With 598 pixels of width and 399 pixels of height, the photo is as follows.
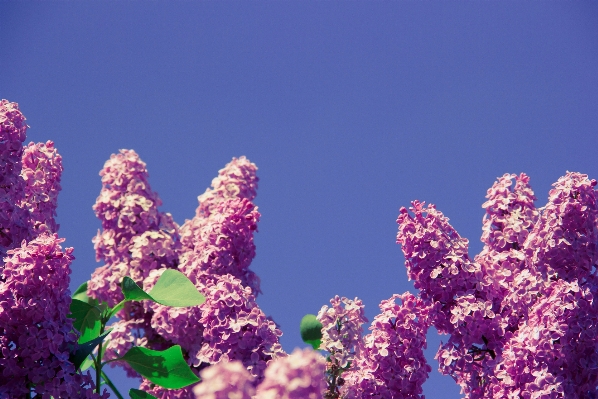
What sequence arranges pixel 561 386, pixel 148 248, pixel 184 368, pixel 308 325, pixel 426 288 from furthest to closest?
pixel 148 248, pixel 308 325, pixel 426 288, pixel 184 368, pixel 561 386

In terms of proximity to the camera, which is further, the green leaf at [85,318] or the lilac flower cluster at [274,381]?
the green leaf at [85,318]

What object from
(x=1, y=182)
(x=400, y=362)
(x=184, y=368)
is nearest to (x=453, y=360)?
(x=400, y=362)

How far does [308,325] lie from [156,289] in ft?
4.30

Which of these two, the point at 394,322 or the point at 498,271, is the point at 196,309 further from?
the point at 498,271

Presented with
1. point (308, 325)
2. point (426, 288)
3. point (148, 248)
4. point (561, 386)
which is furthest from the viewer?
point (148, 248)

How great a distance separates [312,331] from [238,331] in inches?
40.8

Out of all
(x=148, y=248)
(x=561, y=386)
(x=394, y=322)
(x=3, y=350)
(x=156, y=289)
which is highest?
(x=148, y=248)

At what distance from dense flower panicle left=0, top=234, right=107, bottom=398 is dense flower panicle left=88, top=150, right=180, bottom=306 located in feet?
8.39

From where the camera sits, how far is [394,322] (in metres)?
4.94

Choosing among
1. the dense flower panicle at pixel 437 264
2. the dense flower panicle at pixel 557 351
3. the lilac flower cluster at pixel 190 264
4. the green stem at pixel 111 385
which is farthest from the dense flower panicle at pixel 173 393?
the dense flower panicle at pixel 557 351

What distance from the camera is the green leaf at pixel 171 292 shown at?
465 centimetres

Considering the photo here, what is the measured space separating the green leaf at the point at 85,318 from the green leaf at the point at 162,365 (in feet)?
2.18

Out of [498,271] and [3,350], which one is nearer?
[3,350]

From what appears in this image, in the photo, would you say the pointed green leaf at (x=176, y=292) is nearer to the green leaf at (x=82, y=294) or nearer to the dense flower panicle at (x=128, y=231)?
the dense flower panicle at (x=128, y=231)
